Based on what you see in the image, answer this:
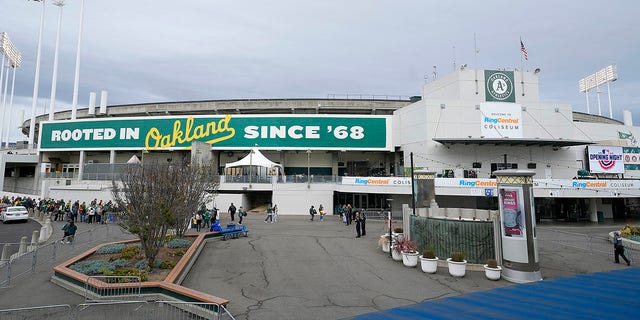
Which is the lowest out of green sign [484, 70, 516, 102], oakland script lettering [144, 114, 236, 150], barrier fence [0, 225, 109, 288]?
barrier fence [0, 225, 109, 288]

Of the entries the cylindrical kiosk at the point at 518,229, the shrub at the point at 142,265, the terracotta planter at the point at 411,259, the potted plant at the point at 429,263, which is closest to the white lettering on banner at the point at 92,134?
the shrub at the point at 142,265

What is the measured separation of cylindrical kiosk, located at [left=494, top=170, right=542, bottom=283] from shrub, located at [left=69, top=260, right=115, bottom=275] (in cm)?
1324

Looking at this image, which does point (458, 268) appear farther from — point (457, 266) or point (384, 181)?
point (384, 181)

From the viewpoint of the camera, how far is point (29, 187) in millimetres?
46188

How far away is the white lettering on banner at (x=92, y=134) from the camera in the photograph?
4091cm

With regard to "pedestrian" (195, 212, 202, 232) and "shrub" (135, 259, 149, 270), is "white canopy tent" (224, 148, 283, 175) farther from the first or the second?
"shrub" (135, 259, 149, 270)

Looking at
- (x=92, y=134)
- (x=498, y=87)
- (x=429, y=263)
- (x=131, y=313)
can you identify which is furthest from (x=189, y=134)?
(x=498, y=87)

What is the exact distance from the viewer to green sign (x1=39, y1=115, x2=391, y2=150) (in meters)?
36.8

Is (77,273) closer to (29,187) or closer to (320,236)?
(320,236)

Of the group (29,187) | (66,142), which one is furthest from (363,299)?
(29,187)

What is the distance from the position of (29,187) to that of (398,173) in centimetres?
4967

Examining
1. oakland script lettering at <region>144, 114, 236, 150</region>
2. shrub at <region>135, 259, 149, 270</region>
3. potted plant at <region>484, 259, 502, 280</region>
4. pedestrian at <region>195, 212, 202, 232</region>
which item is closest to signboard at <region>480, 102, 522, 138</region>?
potted plant at <region>484, 259, 502, 280</region>

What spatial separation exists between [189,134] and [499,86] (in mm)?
34527

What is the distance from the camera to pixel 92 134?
4234 cm
